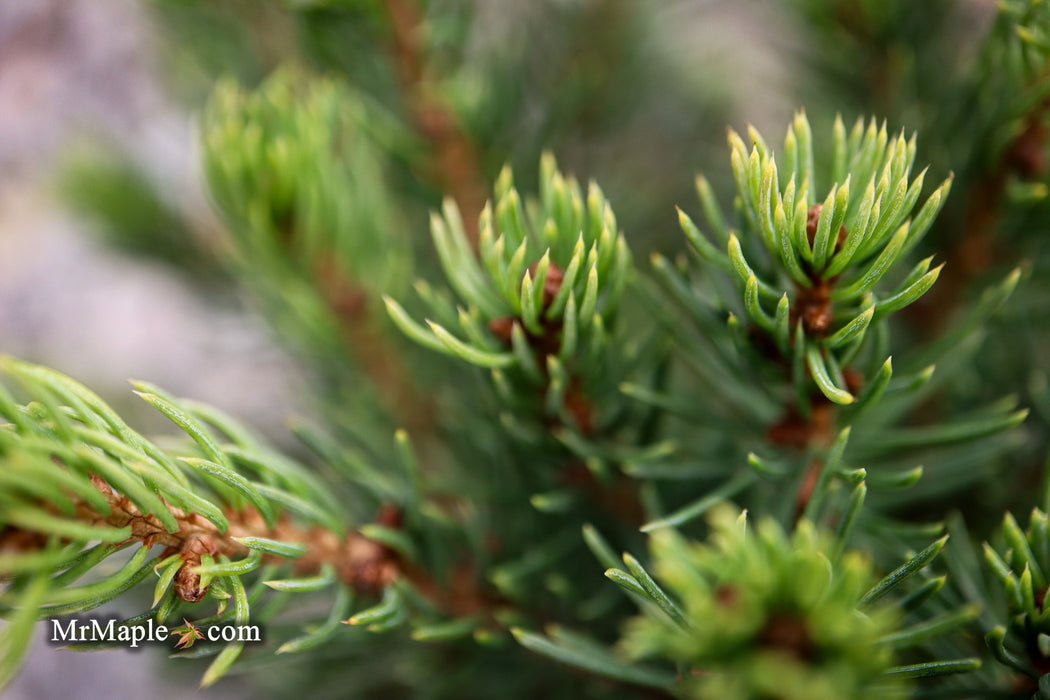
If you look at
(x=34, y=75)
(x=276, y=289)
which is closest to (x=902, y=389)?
(x=276, y=289)

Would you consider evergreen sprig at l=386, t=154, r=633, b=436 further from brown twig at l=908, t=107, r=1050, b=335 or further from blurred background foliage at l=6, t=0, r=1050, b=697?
brown twig at l=908, t=107, r=1050, b=335

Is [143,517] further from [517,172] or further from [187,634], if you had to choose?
[517,172]

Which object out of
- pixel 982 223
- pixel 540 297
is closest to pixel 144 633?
pixel 540 297

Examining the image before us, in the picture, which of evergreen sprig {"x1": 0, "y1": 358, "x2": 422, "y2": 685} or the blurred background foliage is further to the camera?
the blurred background foliage

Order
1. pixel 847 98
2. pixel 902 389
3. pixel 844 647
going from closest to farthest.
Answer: pixel 844 647
pixel 902 389
pixel 847 98

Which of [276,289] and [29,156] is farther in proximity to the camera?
[29,156]

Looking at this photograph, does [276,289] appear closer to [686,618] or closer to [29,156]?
[686,618]

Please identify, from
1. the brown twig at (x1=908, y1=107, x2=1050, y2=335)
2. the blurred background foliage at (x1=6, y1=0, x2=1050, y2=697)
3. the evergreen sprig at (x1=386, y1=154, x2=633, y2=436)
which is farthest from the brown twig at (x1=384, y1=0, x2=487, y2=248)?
the brown twig at (x1=908, y1=107, x2=1050, y2=335)

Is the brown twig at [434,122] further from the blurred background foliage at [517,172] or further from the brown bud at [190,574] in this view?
the brown bud at [190,574]
